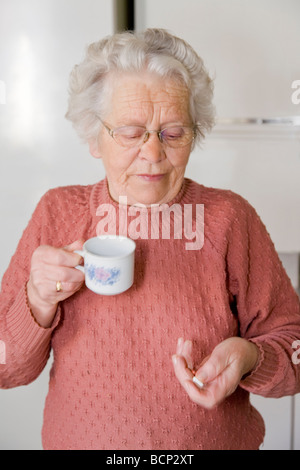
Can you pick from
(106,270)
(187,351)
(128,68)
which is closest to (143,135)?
(128,68)

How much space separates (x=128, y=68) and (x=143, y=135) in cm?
12

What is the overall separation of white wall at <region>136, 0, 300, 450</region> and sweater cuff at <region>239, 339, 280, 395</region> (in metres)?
0.72

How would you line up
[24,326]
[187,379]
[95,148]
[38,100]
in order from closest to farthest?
[187,379] → [24,326] → [95,148] → [38,100]

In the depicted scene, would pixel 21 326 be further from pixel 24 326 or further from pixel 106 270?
pixel 106 270

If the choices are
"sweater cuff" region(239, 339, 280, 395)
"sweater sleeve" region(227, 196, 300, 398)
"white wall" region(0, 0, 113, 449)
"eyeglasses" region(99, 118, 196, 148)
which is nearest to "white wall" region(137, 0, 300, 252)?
"white wall" region(0, 0, 113, 449)

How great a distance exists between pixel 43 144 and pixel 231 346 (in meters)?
0.90

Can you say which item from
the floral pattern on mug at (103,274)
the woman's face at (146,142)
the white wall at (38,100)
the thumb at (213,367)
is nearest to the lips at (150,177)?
the woman's face at (146,142)

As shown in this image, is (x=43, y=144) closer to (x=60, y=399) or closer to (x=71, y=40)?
(x=71, y=40)

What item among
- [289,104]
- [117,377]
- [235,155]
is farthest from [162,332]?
[289,104]

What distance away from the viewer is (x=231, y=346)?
81 centimetres

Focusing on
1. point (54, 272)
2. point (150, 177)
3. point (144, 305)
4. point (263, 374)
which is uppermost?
point (150, 177)

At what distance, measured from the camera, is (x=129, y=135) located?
0.87 meters

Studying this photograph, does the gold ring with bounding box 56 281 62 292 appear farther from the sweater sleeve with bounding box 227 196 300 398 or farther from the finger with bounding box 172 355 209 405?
the sweater sleeve with bounding box 227 196 300 398

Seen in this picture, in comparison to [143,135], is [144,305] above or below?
below
